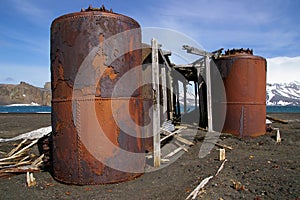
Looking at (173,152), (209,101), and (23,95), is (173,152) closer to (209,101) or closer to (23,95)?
(209,101)

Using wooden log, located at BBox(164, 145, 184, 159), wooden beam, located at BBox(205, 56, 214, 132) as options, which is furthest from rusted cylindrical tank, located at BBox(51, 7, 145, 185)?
wooden beam, located at BBox(205, 56, 214, 132)

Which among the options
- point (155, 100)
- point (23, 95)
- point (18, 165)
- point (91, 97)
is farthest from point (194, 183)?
point (23, 95)

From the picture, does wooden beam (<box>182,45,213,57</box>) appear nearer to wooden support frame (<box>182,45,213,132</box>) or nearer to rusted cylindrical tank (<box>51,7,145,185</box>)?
wooden support frame (<box>182,45,213,132</box>)

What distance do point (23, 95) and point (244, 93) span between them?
582ft

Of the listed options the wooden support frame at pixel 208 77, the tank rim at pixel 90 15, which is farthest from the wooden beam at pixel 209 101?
the tank rim at pixel 90 15

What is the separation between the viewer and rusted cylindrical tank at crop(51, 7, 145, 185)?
18.0ft

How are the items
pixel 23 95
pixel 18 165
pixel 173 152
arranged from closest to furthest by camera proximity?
pixel 18 165, pixel 173 152, pixel 23 95

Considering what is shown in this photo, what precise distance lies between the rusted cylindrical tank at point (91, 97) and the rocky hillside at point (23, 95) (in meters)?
170

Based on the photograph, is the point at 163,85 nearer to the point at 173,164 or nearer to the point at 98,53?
the point at 173,164

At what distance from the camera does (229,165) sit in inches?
271

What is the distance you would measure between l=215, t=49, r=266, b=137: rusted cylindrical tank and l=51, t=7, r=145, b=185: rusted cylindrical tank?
690 centimetres

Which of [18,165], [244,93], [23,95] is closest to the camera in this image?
[18,165]

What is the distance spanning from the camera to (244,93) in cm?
1141

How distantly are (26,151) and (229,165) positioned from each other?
19.7 feet
